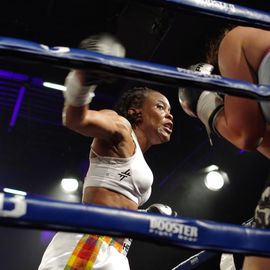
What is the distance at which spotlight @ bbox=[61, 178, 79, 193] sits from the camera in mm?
5617

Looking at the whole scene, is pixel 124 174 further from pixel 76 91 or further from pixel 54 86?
pixel 54 86

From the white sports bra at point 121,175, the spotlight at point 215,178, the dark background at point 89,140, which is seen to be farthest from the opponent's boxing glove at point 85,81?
the spotlight at point 215,178

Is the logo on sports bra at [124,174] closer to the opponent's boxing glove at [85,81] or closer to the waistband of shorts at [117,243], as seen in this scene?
the waistband of shorts at [117,243]

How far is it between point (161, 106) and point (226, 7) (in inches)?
41.3

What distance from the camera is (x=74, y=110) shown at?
1151mm

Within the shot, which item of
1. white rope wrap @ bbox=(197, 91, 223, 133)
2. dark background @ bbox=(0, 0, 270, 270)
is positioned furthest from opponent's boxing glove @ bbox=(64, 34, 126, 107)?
dark background @ bbox=(0, 0, 270, 270)

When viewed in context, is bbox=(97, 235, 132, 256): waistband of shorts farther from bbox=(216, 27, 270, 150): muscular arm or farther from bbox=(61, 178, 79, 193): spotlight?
bbox=(61, 178, 79, 193): spotlight

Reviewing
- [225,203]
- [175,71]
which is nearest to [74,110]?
[175,71]

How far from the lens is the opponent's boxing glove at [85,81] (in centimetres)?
96

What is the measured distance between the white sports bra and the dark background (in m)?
1.24

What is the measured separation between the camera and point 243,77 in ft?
3.80

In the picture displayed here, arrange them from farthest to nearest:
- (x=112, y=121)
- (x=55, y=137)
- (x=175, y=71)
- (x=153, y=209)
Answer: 1. (x=55, y=137)
2. (x=153, y=209)
3. (x=112, y=121)
4. (x=175, y=71)

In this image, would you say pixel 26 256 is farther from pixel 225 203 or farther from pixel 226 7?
pixel 226 7

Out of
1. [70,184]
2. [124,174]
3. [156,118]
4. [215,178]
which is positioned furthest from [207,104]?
[70,184]
